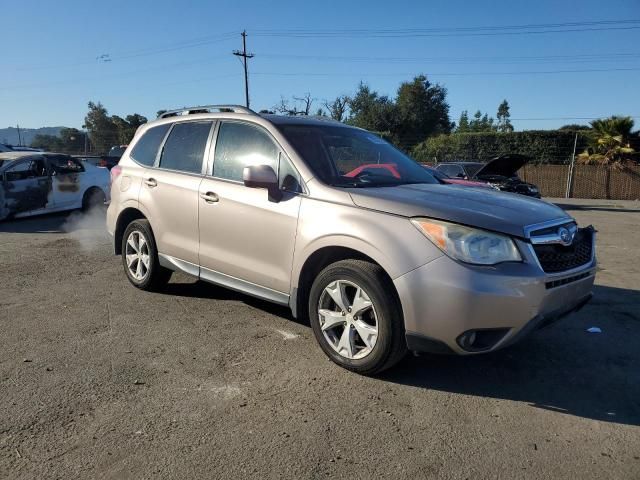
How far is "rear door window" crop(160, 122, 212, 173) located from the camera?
5066 mm

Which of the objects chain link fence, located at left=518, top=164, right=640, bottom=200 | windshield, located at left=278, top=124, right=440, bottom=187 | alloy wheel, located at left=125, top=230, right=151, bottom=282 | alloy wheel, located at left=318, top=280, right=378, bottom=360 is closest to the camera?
alloy wheel, located at left=318, top=280, right=378, bottom=360

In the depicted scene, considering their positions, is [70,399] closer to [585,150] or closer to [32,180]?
[32,180]

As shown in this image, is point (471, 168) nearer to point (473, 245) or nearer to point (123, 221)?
point (123, 221)

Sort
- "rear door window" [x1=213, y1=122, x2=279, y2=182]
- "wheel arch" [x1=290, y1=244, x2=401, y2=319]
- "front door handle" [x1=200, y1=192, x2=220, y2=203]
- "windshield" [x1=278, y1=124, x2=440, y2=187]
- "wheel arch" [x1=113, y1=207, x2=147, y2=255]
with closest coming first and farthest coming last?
"wheel arch" [x1=290, y1=244, x2=401, y2=319] < "windshield" [x1=278, y1=124, x2=440, y2=187] < "rear door window" [x1=213, y1=122, x2=279, y2=182] < "front door handle" [x1=200, y1=192, x2=220, y2=203] < "wheel arch" [x1=113, y1=207, x2=147, y2=255]

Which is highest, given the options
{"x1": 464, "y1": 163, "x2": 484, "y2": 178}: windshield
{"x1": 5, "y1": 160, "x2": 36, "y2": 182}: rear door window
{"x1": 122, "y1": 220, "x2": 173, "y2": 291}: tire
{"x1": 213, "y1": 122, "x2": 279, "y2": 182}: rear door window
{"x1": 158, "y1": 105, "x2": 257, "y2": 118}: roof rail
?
{"x1": 158, "y1": 105, "x2": 257, "y2": 118}: roof rail

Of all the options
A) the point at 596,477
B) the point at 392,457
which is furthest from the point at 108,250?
the point at 596,477

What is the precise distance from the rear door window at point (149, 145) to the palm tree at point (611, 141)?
24.4m

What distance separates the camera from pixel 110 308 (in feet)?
17.3

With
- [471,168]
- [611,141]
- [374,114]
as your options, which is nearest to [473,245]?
[471,168]

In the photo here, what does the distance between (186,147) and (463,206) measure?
2.95 m

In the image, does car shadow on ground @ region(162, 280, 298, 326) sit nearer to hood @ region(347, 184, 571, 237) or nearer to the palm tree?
hood @ region(347, 184, 571, 237)

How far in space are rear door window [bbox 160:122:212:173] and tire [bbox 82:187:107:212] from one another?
839cm

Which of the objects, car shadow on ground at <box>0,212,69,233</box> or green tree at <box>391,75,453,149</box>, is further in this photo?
green tree at <box>391,75,453,149</box>

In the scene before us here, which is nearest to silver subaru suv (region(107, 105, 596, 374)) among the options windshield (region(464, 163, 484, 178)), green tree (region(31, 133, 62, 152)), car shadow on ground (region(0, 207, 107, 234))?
car shadow on ground (region(0, 207, 107, 234))
